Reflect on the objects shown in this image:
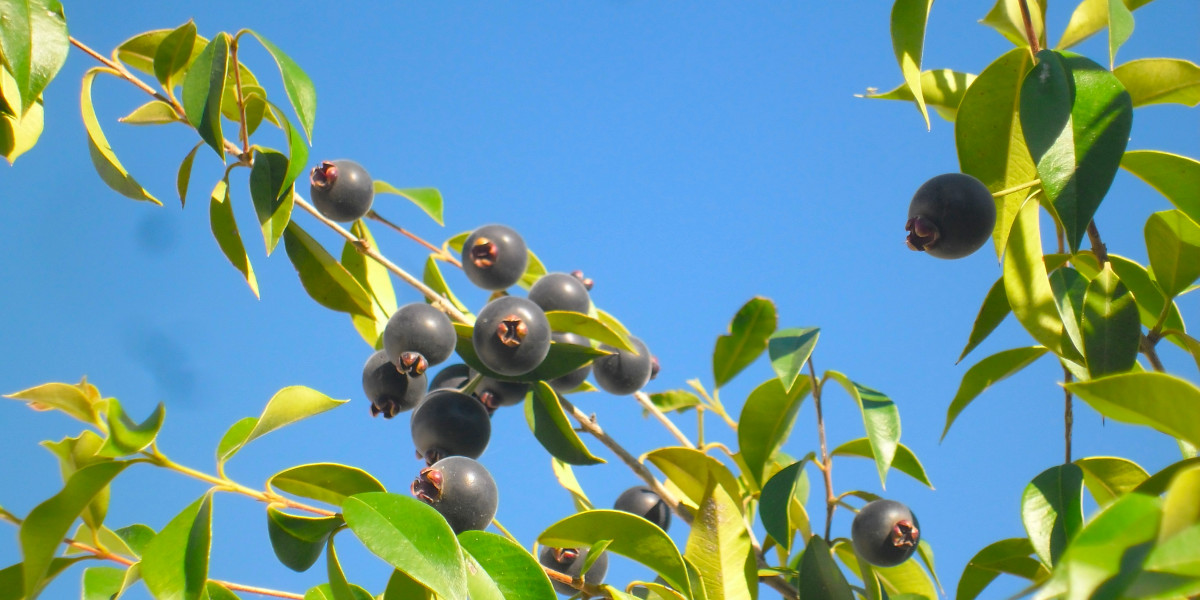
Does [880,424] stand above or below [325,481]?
above

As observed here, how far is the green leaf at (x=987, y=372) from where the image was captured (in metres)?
1.49

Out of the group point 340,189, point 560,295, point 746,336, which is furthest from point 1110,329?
point 340,189

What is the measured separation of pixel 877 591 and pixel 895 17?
1021 millimetres

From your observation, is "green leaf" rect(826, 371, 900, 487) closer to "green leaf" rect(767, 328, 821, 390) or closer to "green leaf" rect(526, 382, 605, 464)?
"green leaf" rect(767, 328, 821, 390)

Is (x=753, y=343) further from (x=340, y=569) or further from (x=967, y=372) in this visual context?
(x=340, y=569)

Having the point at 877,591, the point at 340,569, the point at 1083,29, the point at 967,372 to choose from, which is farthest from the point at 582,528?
the point at 1083,29

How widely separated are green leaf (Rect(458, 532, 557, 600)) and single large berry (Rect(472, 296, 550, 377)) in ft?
1.18

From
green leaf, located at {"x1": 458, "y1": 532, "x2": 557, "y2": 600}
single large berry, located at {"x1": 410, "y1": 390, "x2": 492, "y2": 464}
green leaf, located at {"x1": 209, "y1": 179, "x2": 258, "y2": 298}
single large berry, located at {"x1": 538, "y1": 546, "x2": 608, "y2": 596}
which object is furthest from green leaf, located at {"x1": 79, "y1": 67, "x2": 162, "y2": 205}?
single large berry, located at {"x1": 538, "y1": 546, "x2": 608, "y2": 596}

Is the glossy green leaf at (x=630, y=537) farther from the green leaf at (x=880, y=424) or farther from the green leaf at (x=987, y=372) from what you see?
the green leaf at (x=987, y=372)

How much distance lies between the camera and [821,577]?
54.4 inches

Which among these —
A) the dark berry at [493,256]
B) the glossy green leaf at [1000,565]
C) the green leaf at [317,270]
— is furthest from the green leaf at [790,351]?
the green leaf at [317,270]

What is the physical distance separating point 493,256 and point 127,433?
2.96 ft

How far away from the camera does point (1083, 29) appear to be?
5.42 ft

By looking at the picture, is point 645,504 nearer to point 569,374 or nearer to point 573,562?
point 573,562
